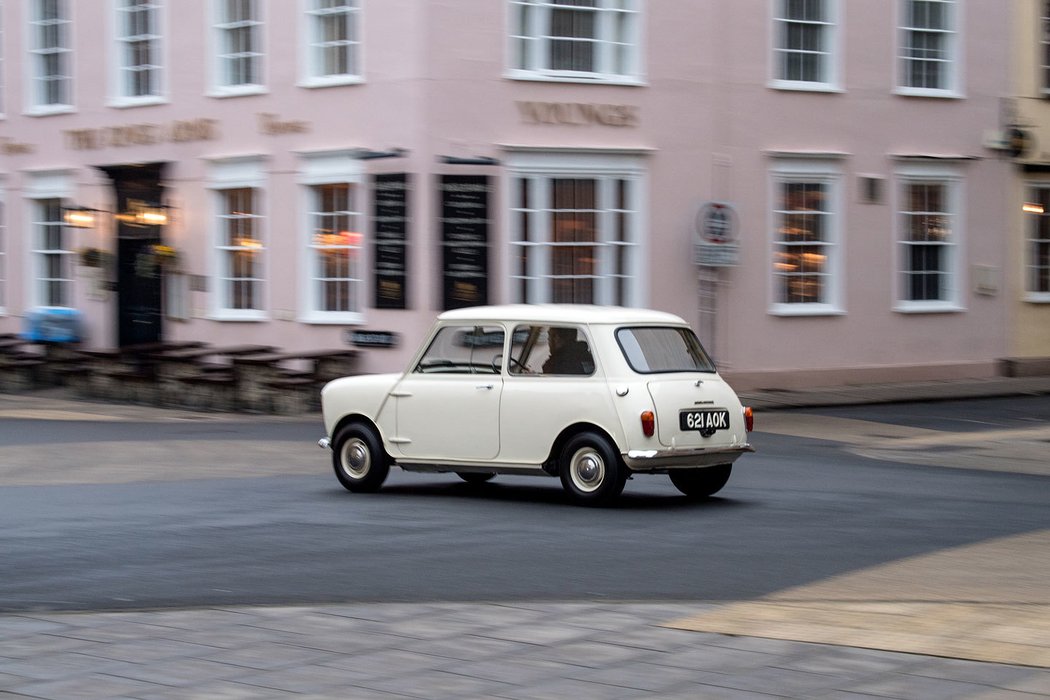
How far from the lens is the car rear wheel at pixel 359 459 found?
44.0 ft

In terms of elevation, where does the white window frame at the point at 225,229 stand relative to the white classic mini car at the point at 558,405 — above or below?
above

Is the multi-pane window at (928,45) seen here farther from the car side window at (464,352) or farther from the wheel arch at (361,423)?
the wheel arch at (361,423)

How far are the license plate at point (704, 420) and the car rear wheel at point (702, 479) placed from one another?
0.50 meters

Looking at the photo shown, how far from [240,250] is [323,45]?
138 inches

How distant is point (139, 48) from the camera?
26484 mm

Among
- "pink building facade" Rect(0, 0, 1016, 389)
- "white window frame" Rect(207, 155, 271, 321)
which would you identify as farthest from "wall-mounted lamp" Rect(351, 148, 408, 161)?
"white window frame" Rect(207, 155, 271, 321)

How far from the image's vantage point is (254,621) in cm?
773

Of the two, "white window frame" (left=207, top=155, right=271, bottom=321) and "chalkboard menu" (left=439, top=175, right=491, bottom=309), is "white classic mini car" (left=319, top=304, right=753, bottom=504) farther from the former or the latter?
"white window frame" (left=207, top=155, right=271, bottom=321)

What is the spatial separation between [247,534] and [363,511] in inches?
58.3

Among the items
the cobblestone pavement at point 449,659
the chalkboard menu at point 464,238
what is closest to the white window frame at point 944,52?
the chalkboard menu at point 464,238

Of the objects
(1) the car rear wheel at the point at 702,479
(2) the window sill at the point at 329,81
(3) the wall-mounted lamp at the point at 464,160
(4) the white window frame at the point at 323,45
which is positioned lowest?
(1) the car rear wheel at the point at 702,479

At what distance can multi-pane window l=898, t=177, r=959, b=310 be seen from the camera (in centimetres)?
2612

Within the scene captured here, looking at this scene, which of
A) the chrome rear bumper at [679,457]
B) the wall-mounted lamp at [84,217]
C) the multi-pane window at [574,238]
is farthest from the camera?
the wall-mounted lamp at [84,217]

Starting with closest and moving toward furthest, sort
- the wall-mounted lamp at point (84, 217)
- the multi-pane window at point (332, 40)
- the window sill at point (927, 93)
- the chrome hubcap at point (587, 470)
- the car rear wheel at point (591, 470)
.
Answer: the car rear wheel at point (591, 470)
the chrome hubcap at point (587, 470)
the multi-pane window at point (332, 40)
the window sill at point (927, 93)
the wall-mounted lamp at point (84, 217)
